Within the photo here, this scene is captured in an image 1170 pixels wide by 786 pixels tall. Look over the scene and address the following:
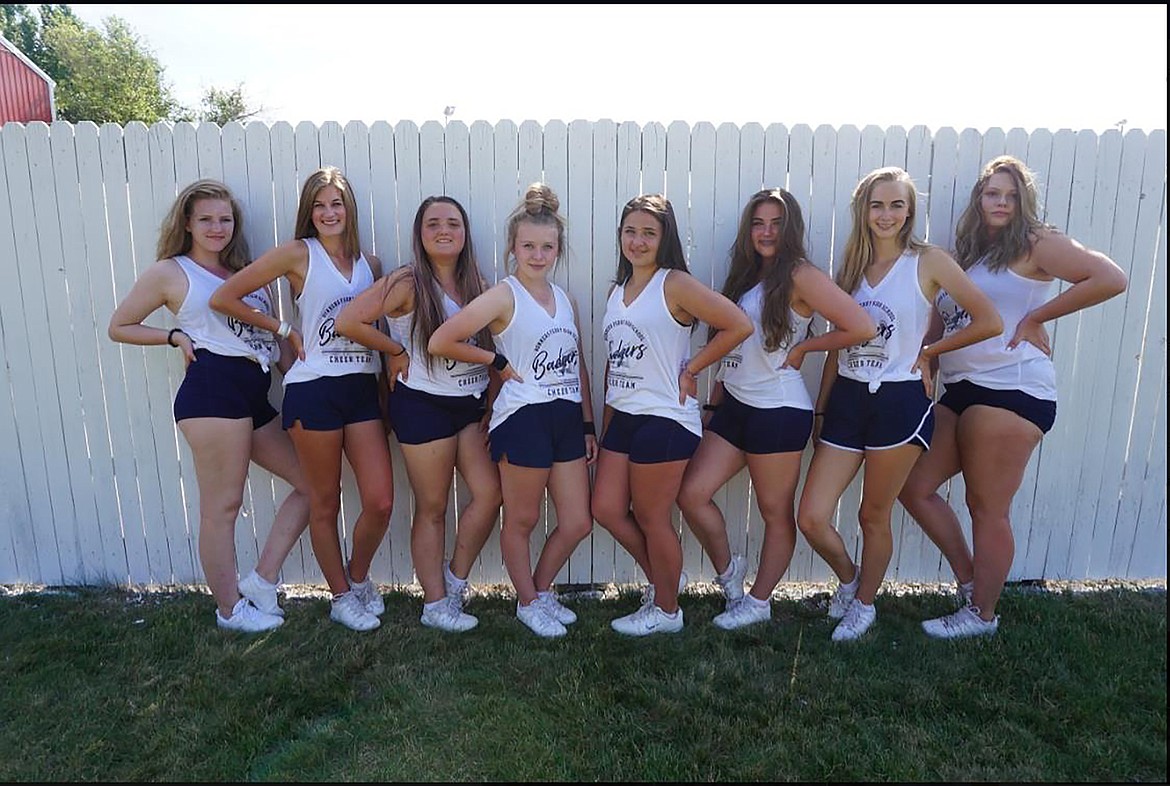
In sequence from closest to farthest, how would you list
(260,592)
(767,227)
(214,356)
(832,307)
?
(832,307) → (767,227) → (214,356) → (260,592)

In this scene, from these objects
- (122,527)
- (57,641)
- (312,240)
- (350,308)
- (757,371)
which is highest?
(312,240)

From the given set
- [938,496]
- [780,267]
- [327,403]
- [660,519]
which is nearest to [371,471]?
[327,403]

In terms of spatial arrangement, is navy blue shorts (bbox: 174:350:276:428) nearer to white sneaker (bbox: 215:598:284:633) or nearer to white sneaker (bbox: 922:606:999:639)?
white sneaker (bbox: 215:598:284:633)

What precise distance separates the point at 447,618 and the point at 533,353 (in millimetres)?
1328

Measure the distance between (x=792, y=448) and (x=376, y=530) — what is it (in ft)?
6.48

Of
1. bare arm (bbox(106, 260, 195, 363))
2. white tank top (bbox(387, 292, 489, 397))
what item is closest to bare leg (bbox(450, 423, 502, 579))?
white tank top (bbox(387, 292, 489, 397))

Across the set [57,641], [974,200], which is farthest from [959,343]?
[57,641]

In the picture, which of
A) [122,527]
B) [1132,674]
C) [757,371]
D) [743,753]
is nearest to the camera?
[743,753]

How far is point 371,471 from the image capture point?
327 centimetres

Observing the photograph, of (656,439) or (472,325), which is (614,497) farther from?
(472,325)

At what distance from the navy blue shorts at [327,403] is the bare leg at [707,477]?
1.51m

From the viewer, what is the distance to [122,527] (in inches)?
152

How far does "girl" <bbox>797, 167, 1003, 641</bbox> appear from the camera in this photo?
9.70ft

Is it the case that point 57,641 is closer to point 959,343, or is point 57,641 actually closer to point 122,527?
point 122,527
